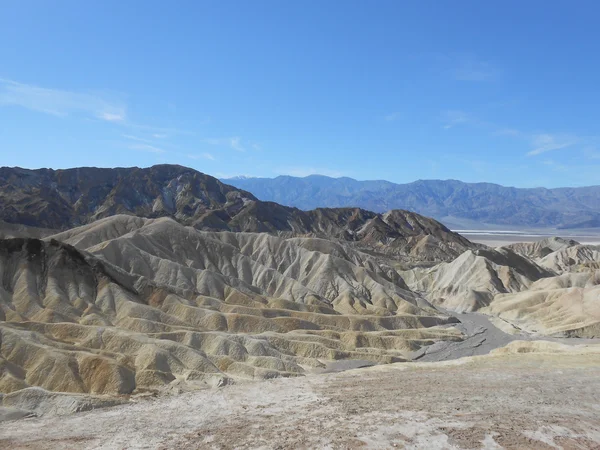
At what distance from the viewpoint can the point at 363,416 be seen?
35188 mm

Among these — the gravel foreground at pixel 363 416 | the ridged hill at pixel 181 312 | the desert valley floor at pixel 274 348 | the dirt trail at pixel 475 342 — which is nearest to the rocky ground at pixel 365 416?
the gravel foreground at pixel 363 416

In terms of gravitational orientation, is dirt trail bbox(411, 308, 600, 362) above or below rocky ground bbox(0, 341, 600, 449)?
below

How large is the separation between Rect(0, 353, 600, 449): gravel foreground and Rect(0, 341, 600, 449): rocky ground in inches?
2.8

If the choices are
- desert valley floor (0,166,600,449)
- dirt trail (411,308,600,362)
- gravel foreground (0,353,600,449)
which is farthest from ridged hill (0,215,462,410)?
gravel foreground (0,353,600,449)

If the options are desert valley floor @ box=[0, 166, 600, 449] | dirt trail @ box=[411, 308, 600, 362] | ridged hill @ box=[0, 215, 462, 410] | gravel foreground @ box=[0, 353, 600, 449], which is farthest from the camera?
dirt trail @ box=[411, 308, 600, 362]

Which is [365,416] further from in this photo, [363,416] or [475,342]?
[475,342]

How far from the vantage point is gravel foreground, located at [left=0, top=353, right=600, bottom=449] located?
3145cm

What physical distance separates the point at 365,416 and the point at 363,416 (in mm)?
136

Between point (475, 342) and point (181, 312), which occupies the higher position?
point (181, 312)

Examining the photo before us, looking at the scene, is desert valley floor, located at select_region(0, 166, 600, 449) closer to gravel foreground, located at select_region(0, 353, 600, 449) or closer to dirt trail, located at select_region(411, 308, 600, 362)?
gravel foreground, located at select_region(0, 353, 600, 449)

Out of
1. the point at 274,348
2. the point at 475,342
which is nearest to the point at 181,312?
the point at 274,348

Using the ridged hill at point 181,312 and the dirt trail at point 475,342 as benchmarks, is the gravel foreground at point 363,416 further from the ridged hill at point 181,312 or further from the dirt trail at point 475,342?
the dirt trail at point 475,342

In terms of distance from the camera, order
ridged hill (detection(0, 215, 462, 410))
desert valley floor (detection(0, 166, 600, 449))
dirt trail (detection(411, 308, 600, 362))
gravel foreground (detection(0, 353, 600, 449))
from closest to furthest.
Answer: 1. gravel foreground (detection(0, 353, 600, 449))
2. desert valley floor (detection(0, 166, 600, 449))
3. ridged hill (detection(0, 215, 462, 410))
4. dirt trail (detection(411, 308, 600, 362))

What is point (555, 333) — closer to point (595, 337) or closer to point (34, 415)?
point (595, 337)
